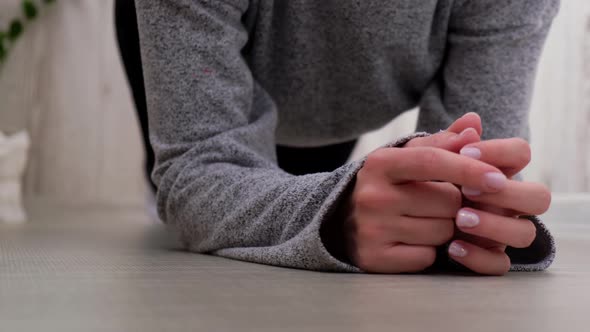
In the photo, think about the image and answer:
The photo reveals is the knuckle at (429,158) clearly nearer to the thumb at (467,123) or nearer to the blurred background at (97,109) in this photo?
the thumb at (467,123)

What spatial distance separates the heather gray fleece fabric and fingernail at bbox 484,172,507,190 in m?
0.10

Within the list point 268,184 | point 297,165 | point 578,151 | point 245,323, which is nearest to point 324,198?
point 268,184

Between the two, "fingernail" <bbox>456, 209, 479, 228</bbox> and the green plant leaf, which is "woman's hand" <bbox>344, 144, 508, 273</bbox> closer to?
"fingernail" <bbox>456, 209, 479, 228</bbox>

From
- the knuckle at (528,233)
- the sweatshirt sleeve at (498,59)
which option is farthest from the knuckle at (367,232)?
the sweatshirt sleeve at (498,59)

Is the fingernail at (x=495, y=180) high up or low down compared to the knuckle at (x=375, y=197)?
up

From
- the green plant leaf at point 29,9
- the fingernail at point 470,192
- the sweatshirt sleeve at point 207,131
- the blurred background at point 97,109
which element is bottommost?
the blurred background at point 97,109

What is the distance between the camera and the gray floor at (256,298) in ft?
1.23

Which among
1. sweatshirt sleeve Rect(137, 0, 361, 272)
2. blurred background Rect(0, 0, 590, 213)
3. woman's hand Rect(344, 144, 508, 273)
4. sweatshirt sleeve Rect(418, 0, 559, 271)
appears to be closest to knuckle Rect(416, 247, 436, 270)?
woman's hand Rect(344, 144, 508, 273)

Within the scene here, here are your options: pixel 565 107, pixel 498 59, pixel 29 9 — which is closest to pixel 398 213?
pixel 498 59

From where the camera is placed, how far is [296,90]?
995 mm

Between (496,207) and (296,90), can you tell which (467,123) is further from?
(296,90)

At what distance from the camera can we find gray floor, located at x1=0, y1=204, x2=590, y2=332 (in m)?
A: 0.38

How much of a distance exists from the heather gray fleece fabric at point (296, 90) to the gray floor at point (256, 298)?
0.14 ft

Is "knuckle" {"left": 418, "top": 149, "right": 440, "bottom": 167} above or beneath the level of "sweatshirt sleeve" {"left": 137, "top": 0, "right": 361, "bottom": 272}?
above
